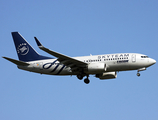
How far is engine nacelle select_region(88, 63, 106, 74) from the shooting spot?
41438 mm

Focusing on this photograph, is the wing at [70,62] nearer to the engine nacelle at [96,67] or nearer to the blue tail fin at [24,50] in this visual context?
the engine nacelle at [96,67]

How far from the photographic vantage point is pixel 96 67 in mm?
41781

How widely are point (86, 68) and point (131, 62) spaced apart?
22.3ft

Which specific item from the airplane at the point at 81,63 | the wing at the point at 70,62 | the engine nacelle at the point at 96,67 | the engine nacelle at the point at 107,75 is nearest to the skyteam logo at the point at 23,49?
the airplane at the point at 81,63

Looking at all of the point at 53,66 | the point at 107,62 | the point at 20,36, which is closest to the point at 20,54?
the point at 20,36

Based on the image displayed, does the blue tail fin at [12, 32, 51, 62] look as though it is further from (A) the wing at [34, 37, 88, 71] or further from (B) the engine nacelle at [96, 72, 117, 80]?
(B) the engine nacelle at [96, 72, 117, 80]

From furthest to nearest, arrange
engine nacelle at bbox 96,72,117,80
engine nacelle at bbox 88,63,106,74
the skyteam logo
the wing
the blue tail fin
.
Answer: the skyteam logo, the blue tail fin, engine nacelle at bbox 96,72,117,80, engine nacelle at bbox 88,63,106,74, the wing

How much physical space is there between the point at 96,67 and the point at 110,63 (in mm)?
2228

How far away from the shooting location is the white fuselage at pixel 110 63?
137 ft

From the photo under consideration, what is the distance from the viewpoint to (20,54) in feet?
156

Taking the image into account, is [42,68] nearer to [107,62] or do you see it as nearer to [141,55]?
[107,62]

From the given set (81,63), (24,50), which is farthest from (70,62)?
(24,50)

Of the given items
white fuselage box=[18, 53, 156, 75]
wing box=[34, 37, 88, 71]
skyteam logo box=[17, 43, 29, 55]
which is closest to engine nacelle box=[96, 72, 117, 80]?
white fuselage box=[18, 53, 156, 75]

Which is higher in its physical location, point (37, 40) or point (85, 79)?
point (37, 40)
